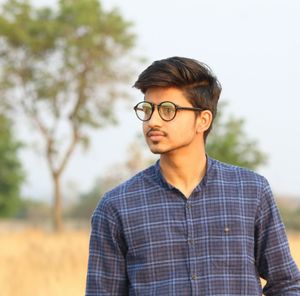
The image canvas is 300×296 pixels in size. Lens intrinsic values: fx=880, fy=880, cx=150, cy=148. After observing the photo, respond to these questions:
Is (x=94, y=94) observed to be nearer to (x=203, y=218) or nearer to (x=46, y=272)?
(x=46, y=272)

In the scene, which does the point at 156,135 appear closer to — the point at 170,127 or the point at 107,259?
the point at 170,127

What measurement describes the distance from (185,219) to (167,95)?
0.40 metres

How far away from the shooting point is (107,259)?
290cm

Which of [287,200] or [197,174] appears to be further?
[287,200]

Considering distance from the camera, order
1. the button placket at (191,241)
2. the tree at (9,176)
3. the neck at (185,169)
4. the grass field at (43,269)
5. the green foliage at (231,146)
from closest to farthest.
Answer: the button placket at (191,241) → the neck at (185,169) → the grass field at (43,269) → the green foliage at (231,146) → the tree at (9,176)

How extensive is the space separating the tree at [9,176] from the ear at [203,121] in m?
41.3

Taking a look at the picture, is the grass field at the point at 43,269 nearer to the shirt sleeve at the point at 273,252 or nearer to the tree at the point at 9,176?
the shirt sleeve at the point at 273,252

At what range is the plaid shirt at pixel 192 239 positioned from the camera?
110 inches

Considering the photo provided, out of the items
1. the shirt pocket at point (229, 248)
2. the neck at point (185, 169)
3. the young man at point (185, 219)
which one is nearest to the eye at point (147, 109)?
the young man at point (185, 219)

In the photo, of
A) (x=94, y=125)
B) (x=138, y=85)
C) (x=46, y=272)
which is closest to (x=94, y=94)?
(x=94, y=125)

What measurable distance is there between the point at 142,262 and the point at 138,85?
576mm

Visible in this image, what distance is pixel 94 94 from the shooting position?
28656 millimetres

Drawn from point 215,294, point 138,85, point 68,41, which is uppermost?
point 68,41

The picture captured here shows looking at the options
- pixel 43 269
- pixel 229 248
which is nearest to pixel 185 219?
pixel 229 248
